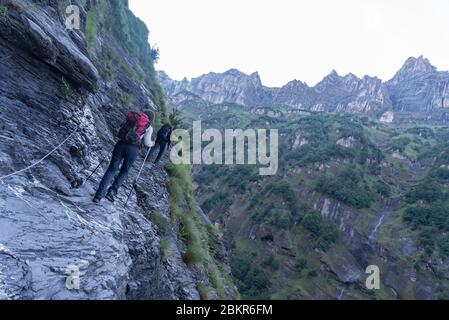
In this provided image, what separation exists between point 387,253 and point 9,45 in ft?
302

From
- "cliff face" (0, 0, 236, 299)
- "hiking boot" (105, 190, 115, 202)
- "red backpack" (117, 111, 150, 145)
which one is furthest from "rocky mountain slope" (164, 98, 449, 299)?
"red backpack" (117, 111, 150, 145)

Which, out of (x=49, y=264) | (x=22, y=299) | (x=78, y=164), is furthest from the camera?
(x=78, y=164)

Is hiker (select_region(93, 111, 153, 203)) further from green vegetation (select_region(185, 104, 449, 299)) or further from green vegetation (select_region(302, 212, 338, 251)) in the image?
green vegetation (select_region(302, 212, 338, 251))

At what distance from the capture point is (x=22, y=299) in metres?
4.19

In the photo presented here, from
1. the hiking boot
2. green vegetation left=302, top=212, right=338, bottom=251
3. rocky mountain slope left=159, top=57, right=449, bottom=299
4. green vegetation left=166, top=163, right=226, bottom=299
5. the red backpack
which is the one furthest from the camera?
green vegetation left=302, top=212, right=338, bottom=251

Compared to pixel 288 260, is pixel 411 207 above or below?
above

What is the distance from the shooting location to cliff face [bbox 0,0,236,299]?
502cm

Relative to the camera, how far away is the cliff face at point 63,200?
197 inches

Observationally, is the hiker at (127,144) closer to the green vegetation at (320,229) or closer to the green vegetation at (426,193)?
the green vegetation at (320,229)

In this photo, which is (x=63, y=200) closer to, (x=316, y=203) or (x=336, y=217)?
(x=336, y=217)

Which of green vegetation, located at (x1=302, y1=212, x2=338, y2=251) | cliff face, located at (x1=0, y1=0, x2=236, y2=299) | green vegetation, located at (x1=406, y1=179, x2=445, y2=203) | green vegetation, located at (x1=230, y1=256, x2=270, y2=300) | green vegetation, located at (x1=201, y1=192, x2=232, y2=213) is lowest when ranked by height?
green vegetation, located at (x1=230, y1=256, x2=270, y2=300)

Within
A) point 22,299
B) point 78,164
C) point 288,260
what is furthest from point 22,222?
point 288,260

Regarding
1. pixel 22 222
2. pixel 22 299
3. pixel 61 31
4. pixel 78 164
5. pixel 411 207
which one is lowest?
pixel 411 207
